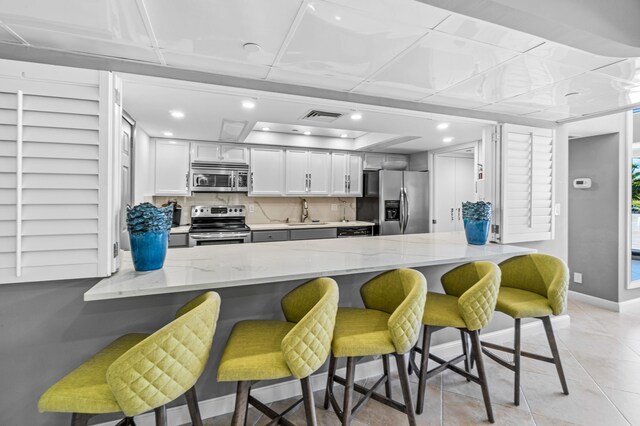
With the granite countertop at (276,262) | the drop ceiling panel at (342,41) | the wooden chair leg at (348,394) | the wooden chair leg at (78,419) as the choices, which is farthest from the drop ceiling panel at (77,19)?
the wooden chair leg at (348,394)

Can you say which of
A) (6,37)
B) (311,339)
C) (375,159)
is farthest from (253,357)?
(375,159)

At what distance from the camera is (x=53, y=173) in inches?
59.7

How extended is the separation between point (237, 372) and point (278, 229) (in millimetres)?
3134

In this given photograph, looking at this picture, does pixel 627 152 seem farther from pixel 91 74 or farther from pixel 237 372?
pixel 91 74

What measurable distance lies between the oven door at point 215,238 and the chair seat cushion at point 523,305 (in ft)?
9.90

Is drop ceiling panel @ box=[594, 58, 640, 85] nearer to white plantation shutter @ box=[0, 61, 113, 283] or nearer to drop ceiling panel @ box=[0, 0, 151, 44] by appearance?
drop ceiling panel @ box=[0, 0, 151, 44]

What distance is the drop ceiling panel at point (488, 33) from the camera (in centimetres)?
145

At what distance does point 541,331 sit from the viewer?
323cm

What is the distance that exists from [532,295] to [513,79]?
5.06 feet

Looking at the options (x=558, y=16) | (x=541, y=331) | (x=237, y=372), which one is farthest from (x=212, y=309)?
(x=541, y=331)

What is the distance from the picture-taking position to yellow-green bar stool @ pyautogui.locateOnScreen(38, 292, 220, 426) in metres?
1.10

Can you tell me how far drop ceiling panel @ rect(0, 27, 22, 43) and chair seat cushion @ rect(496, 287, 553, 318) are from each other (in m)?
3.20

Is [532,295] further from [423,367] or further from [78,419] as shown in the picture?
[78,419]

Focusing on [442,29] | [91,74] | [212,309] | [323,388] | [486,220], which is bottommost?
[323,388]
